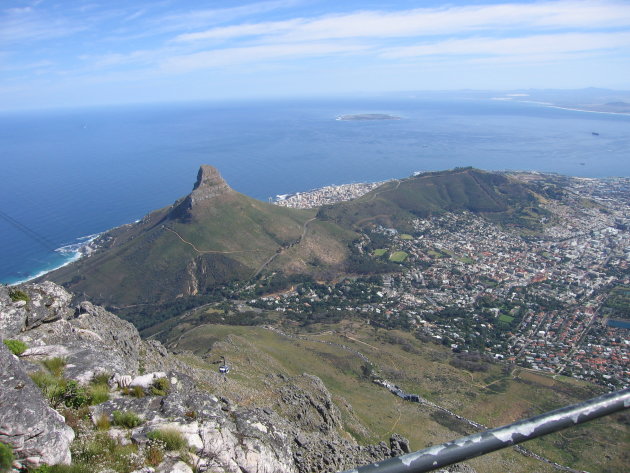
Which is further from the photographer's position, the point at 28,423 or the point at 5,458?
the point at 28,423

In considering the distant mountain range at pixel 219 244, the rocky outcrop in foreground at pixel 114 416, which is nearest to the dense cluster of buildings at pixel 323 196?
the distant mountain range at pixel 219 244

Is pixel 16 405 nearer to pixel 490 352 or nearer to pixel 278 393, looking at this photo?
pixel 278 393

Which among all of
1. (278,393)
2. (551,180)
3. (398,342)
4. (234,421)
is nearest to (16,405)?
(234,421)

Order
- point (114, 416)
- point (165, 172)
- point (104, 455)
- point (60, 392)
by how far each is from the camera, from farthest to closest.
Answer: point (165, 172), point (60, 392), point (114, 416), point (104, 455)

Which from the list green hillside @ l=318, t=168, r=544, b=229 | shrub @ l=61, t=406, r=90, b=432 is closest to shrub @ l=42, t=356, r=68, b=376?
shrub @ l=61, t=406, r=90, b=432

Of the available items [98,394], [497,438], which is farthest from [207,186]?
[497,438]

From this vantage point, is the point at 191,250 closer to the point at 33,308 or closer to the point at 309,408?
the point at 309,408
